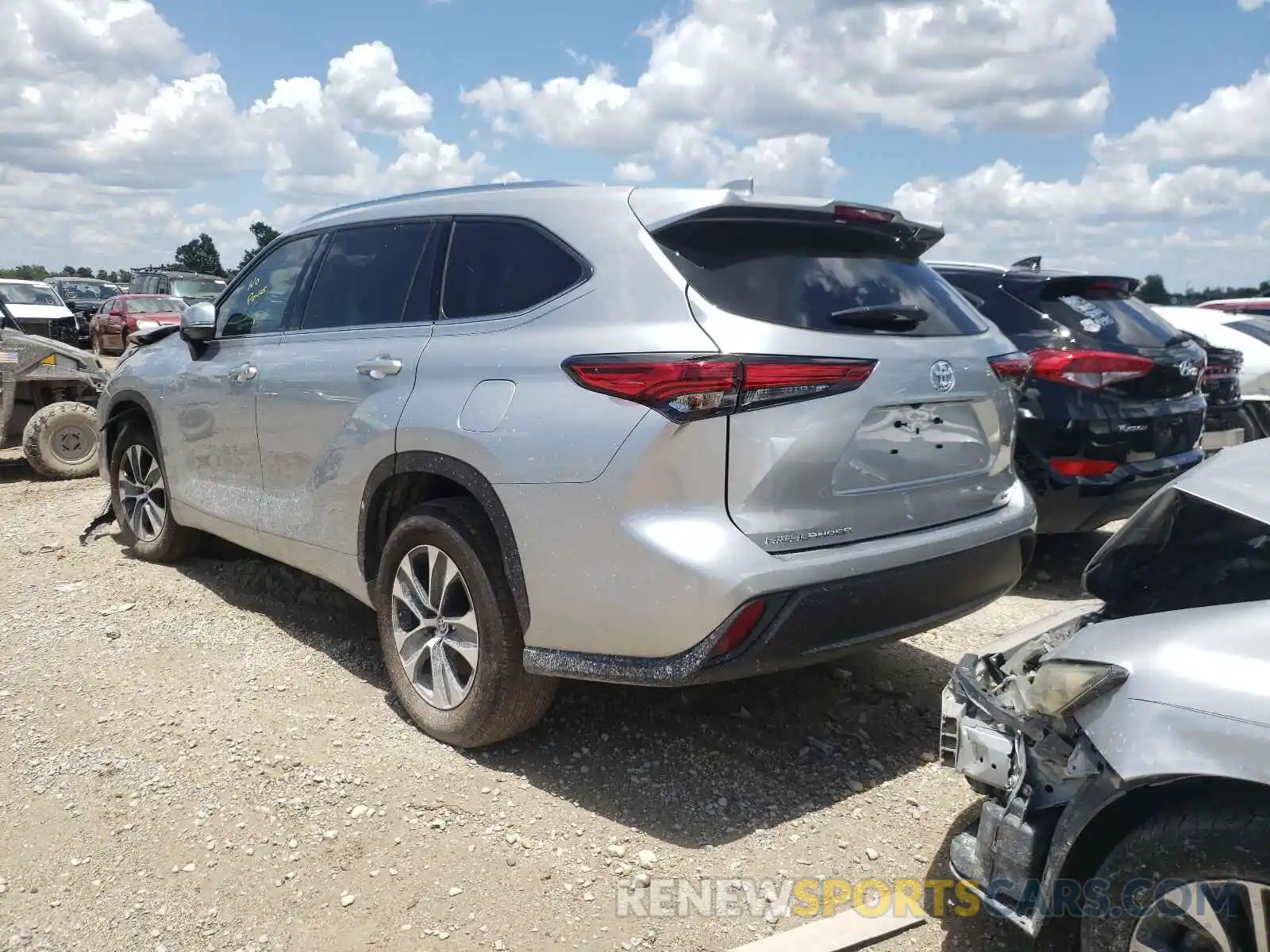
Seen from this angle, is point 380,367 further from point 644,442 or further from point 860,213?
point 860,213

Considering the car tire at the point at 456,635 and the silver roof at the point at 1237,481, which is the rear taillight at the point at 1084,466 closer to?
the silver roof at the point at 1237,481

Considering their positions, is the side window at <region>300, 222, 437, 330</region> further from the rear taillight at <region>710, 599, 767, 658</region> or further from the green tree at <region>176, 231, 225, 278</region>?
the green tree at <region>176, 231, 225, 278</region>

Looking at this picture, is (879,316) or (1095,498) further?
(1095,498)

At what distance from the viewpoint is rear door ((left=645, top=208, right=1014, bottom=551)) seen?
9.37 feet

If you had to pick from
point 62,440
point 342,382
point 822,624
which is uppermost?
point 342,382

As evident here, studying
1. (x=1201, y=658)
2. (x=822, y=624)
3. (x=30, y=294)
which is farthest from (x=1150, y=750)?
(x=30, y=294)

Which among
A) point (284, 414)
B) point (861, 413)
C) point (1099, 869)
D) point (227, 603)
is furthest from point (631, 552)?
point (227, 603)

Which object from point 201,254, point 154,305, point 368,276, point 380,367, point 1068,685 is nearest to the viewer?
point 1068,685

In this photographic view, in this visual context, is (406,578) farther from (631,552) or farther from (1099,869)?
(1099,869)

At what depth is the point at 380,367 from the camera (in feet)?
12.3

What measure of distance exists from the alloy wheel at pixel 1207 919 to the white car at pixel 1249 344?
644cm

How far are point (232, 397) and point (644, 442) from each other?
2633mm

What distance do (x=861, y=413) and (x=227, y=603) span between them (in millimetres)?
3590

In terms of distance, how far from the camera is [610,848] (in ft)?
10.0
